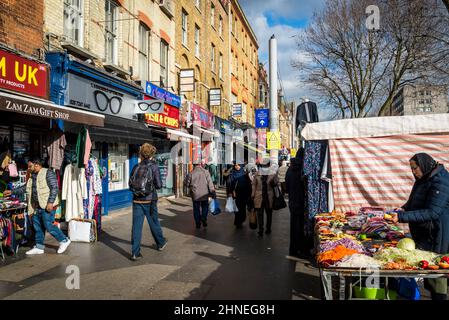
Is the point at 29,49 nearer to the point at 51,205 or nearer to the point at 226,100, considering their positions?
the point at 51,205

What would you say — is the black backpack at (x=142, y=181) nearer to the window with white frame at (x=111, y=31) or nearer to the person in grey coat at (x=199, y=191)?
the person in grey coat at (x=199, y=191)

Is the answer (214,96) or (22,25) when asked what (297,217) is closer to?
(22,25)

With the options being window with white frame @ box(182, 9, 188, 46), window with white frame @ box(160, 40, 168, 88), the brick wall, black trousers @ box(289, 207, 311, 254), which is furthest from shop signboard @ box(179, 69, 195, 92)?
black trousers @ box(289, 207, 311, 254)

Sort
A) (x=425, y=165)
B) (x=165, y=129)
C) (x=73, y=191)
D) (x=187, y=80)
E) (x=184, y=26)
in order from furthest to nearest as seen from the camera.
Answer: (x=184, y=26)
(x=187, y=80)
(x=165, y=129)
(x=73, y=191)
(x=425, y=165)

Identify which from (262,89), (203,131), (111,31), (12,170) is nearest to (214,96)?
(203,131)

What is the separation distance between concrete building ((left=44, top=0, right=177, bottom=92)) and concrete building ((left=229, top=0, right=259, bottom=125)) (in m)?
12.7

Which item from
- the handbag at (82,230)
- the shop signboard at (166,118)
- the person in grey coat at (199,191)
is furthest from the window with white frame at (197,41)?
the handbag at (82,230)

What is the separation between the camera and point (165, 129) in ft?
47.9

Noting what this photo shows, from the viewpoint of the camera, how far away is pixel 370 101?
69.9 ft

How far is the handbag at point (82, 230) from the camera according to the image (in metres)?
7.92

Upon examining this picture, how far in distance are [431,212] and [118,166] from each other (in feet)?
34.2

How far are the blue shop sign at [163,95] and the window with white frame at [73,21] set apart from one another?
3665 millimetres

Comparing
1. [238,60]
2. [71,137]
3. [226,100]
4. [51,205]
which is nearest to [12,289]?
[51,205]

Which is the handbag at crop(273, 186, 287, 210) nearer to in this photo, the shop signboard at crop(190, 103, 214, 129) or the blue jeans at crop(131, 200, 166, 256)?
the blue jeans at crop(131, 200, 166, 256)
